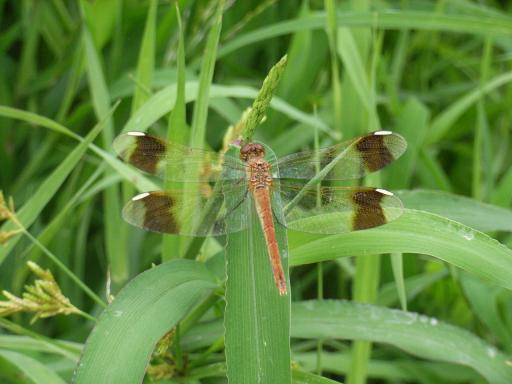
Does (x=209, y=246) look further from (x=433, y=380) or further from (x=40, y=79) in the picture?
(x=40, y=79)

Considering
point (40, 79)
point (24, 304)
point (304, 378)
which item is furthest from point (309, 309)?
point (40, 79)

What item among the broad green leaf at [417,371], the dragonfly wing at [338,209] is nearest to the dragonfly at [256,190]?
the dragonfly wing at [338,209]

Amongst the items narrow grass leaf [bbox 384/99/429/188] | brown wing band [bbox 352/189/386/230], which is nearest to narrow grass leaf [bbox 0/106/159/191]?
brown wing band [bbox 352/189/386/230]

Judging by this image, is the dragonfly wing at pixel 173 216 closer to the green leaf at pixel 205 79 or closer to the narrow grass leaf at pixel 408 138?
the green leaf at pixel 205 79

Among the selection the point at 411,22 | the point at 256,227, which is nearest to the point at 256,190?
the point at 256,227

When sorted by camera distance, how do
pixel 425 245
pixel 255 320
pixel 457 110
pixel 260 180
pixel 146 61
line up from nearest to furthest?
pixel 255 320
pixel 425 245
pixel 260 180
pixel 146 61
pixel 457 110

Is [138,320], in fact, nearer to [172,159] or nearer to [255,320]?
[255,320]
